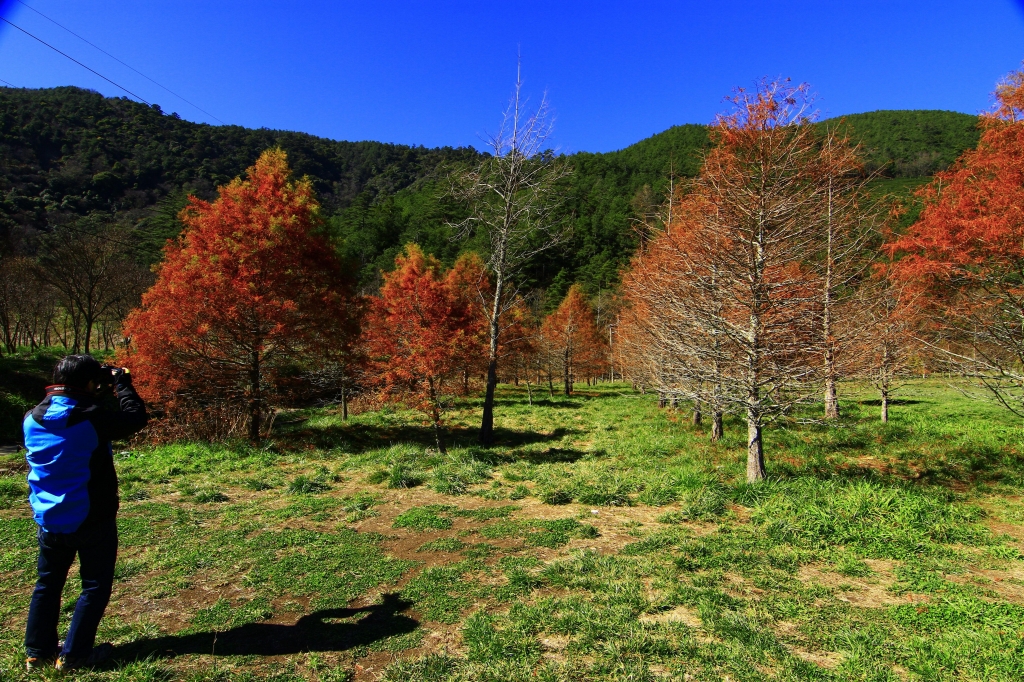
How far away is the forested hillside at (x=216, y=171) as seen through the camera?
231ft

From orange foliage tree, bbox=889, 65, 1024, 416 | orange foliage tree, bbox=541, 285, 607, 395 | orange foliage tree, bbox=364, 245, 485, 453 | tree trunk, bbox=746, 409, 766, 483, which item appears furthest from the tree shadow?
orange foliage tree, bbox=889, 65, 1024, 416

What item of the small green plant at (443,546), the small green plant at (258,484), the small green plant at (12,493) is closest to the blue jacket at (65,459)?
the small green plant at (443,546)

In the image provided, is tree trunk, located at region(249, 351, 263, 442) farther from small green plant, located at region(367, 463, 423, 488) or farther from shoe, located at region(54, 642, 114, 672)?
shoe, located at region(54, 642, 114, 672)

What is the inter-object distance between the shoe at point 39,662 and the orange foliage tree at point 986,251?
468 inches

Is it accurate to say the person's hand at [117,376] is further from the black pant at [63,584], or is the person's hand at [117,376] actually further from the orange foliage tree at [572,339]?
the orange foliage tree at [572,339]

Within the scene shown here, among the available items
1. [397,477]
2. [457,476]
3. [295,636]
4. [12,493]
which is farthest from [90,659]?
[12,493]

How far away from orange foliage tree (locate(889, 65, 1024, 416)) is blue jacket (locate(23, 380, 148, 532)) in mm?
11439

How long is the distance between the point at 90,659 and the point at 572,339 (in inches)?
1228

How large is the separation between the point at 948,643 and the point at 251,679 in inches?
222

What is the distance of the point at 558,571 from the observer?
534 centimetres

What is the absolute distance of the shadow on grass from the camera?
14.3m

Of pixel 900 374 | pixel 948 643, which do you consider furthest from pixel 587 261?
pixel 948 643

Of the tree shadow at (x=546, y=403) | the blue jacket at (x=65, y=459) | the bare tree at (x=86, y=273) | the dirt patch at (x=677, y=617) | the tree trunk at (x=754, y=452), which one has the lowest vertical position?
the tree shadow at (x=546, y=403)

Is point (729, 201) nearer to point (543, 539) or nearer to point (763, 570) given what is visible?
point (763, 570)
